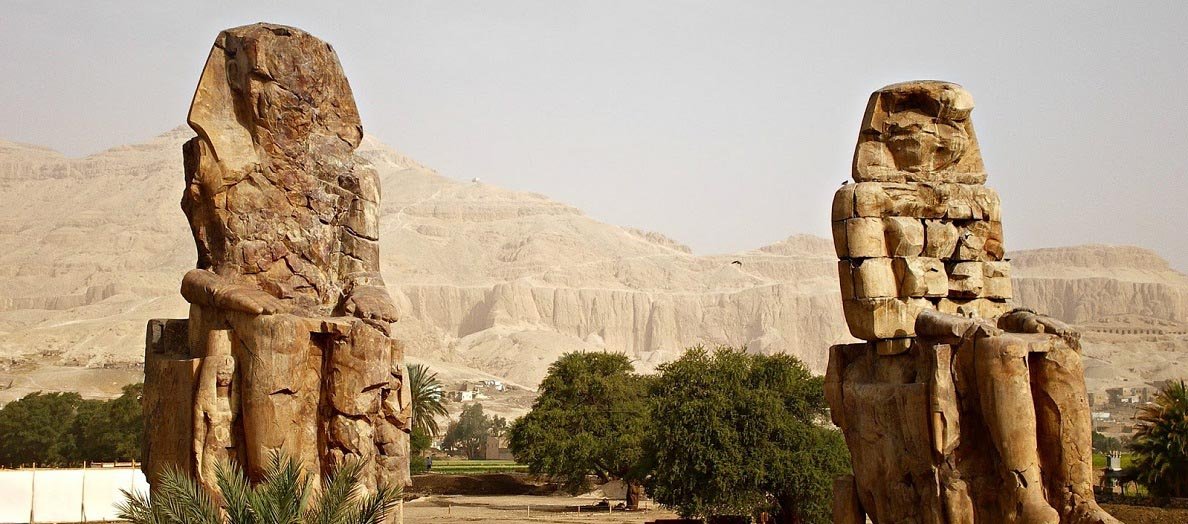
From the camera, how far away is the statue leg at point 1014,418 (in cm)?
1034

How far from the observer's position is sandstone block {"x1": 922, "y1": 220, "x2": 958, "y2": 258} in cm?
1215

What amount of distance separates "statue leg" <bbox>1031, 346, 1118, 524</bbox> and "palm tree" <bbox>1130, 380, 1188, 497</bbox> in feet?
66.2

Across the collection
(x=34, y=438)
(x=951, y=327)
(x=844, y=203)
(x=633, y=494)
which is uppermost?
(x=844, y=203)

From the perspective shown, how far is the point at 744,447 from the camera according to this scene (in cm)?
2978

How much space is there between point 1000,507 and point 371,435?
18.2 feet

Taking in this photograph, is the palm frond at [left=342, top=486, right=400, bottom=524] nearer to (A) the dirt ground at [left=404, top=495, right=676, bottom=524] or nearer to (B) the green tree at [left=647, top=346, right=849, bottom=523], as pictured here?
(B) the green tree at [left=647, top=346, right=849, bottom=523]

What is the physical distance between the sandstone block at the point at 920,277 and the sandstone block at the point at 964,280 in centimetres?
13

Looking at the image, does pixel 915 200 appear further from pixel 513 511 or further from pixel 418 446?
pixel 418 446

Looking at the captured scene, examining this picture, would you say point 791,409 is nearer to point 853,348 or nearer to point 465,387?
point 853,348

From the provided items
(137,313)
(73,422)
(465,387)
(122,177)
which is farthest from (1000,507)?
(122,177)

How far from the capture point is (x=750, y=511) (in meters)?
29.9

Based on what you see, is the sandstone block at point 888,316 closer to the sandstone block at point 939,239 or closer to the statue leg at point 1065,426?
the sandstone block at point 939,239

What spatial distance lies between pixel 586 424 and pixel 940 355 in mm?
36211

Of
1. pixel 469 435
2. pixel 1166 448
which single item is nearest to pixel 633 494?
pixel 1166 448
